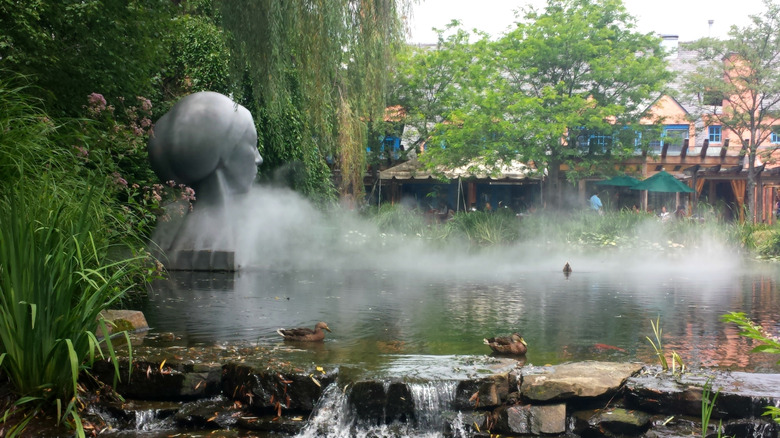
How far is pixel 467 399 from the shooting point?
5.54 meters

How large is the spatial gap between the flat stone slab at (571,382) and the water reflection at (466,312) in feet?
2.62

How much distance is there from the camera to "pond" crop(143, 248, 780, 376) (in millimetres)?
7012

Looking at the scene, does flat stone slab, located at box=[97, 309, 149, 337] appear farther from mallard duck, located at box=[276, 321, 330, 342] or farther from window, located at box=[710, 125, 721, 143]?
window, located at box=[710, 125, 721, 143]

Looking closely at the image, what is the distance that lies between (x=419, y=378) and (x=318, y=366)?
845 mm

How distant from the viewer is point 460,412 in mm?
5500

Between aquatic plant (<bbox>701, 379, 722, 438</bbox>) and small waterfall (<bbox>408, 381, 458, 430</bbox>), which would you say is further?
small waterfall (<bbox>408, 381, 458, 430</bbox>)

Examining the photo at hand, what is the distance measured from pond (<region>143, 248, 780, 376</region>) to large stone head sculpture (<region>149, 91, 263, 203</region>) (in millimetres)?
1925

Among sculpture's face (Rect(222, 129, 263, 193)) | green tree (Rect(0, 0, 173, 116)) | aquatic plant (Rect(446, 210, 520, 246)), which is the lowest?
aquatic plant (Rect(446, 210, 520, 246))

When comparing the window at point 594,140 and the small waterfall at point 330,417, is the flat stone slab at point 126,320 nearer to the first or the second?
the small waterfall at point 330,417

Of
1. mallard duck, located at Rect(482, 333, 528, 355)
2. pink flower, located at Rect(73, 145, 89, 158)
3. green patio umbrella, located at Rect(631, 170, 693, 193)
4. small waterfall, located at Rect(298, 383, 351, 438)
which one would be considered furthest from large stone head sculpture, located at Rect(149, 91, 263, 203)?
green patio umbrella, located at Rect(631, 170, 693, 193)

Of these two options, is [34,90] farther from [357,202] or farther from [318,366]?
[357,202]

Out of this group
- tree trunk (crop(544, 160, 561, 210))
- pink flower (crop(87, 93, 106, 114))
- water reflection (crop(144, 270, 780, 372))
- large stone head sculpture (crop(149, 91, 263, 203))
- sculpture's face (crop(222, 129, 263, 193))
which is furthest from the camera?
tree trunk (crop(544, 160, 561, 210))

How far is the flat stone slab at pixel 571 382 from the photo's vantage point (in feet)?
18.0

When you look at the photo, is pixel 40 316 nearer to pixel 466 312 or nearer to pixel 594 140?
pixel 466 312
